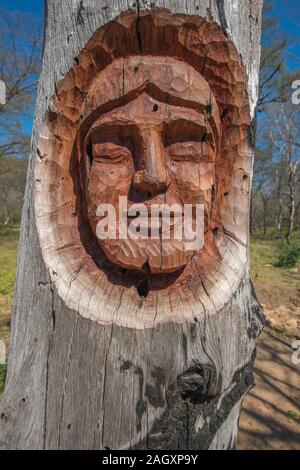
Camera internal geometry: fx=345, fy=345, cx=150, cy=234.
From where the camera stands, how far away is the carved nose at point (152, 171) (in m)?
1.18

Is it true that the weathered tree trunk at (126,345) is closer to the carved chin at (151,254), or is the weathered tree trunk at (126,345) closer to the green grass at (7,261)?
the carved chin at (151,254)

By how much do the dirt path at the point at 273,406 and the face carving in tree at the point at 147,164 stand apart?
2.08 meters

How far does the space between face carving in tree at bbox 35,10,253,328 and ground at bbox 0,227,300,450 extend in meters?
2.08

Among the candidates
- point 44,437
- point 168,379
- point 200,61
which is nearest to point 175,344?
point 168,379

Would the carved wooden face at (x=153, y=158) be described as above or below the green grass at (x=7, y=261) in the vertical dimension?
above

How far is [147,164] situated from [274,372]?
3.31 m

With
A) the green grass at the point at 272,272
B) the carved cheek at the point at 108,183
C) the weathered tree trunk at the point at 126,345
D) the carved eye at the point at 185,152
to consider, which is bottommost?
the green grass at the point at 272,272

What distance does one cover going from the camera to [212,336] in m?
1.25

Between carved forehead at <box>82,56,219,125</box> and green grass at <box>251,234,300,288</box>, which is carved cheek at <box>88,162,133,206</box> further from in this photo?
green grass at <box>251,234,300,288</box>

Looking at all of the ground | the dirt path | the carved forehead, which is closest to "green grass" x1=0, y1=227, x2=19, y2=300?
the ground

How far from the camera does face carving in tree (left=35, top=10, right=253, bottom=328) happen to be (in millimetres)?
1208

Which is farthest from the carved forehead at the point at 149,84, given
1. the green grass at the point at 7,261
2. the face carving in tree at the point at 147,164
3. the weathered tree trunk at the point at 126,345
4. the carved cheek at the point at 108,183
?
the green grass at the point at 7,261

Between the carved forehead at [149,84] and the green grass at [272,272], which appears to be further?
the green grass at [272,272]
